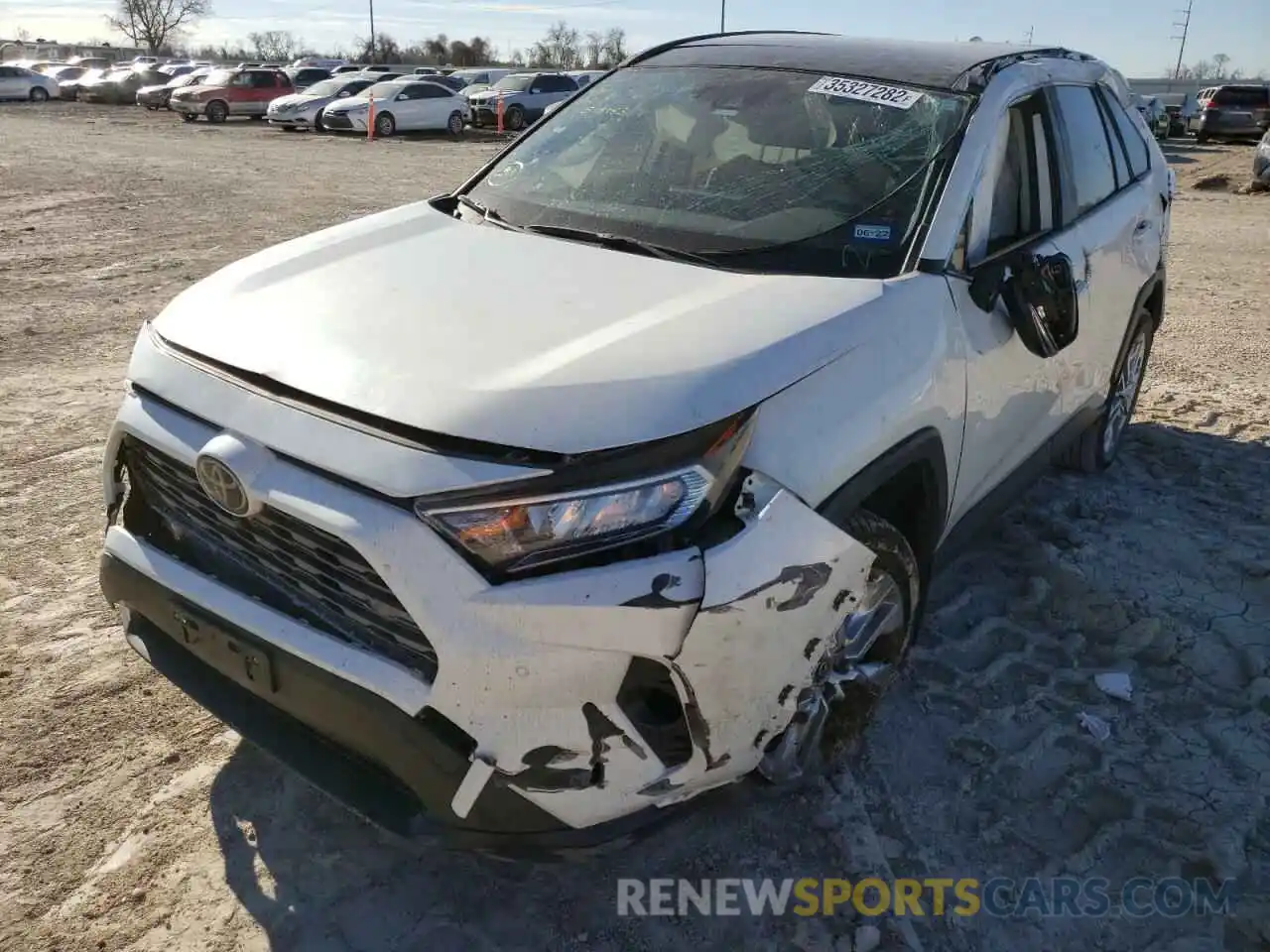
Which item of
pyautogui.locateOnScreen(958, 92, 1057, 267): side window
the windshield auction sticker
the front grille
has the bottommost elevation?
the front grille

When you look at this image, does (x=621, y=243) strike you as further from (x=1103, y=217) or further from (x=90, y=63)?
(x=90, y=63)

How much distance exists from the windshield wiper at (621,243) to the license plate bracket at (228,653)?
4.77ft

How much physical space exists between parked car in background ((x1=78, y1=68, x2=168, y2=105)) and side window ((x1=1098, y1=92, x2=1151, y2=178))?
4224 cm

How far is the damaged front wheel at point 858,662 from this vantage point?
7.82 feet

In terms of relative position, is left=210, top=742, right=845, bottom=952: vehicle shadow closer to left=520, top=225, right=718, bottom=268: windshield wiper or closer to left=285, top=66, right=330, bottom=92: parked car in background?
left=520, top=225, right=718, bottom=268: windshield wiper

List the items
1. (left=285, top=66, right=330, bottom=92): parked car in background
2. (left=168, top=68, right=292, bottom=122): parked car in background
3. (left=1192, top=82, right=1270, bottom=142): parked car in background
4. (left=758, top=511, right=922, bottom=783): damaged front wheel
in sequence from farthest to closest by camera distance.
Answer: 1. (left=285, top=66, right=330, bottom=92): parked car in background
2. (left=168, top=68, right=292, bottom=122): parked car in background
3. (left=1192, top=82, right=1270, bottom=142): parked car in background
4. (left=758, top=511, right=922, bottom=783): damaged front wheel

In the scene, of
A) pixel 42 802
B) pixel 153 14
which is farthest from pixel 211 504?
pixel 153 14

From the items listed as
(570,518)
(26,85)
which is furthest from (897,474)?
(26,85)

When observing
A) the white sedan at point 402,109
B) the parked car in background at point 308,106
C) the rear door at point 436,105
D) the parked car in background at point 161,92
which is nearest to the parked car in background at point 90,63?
the parked car in background at point 161,92

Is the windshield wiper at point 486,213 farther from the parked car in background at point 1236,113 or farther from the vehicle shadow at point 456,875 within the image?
the parked car in background at point 1236,113

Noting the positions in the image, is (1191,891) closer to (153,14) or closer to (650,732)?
(650,732)

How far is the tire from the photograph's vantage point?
4480 mm

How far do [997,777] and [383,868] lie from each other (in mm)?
1620

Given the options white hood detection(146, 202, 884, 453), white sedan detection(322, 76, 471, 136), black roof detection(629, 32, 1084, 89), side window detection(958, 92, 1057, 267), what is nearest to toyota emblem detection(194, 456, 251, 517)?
white hood detection(146, 202, 884, 453)
